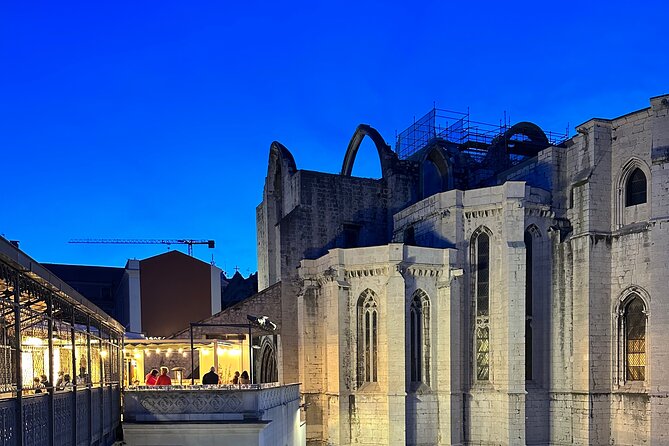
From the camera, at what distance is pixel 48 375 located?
942 cm

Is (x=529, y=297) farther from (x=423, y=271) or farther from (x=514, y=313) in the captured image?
(x=423, y=271)

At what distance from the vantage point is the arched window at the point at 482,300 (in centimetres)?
2520

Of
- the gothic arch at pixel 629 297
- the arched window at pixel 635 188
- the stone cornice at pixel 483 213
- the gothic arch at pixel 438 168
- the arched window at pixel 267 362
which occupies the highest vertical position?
the gothic arch at pixel 438 168

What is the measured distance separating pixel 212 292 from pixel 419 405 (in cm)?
2019

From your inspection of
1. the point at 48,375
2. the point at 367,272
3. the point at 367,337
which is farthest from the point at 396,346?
the point at 48,375

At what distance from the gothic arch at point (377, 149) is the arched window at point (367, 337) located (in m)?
9.18

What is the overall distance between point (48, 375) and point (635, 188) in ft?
75.0

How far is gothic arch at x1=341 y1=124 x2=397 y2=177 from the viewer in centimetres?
3244

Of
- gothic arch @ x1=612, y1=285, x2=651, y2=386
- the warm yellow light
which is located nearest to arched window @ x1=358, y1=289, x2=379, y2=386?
gothic arch @ x1=612, y1=285, x2=651, y2=386

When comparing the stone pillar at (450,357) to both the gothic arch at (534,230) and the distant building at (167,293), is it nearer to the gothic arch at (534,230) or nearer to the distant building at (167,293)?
the gothic arch at (534,230)

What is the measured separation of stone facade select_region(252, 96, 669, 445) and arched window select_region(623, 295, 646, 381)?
0.05 m

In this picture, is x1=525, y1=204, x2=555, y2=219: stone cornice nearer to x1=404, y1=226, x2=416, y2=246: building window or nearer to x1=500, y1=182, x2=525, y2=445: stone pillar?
x1=500, y1=182, x2=525, y2=445: stone pillar

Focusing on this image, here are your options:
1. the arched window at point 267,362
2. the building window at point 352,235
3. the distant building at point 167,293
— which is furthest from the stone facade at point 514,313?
the distant building at point 167,293

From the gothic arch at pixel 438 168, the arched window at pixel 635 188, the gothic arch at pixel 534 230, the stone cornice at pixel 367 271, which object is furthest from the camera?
the gothic arch at pixel 438 168
